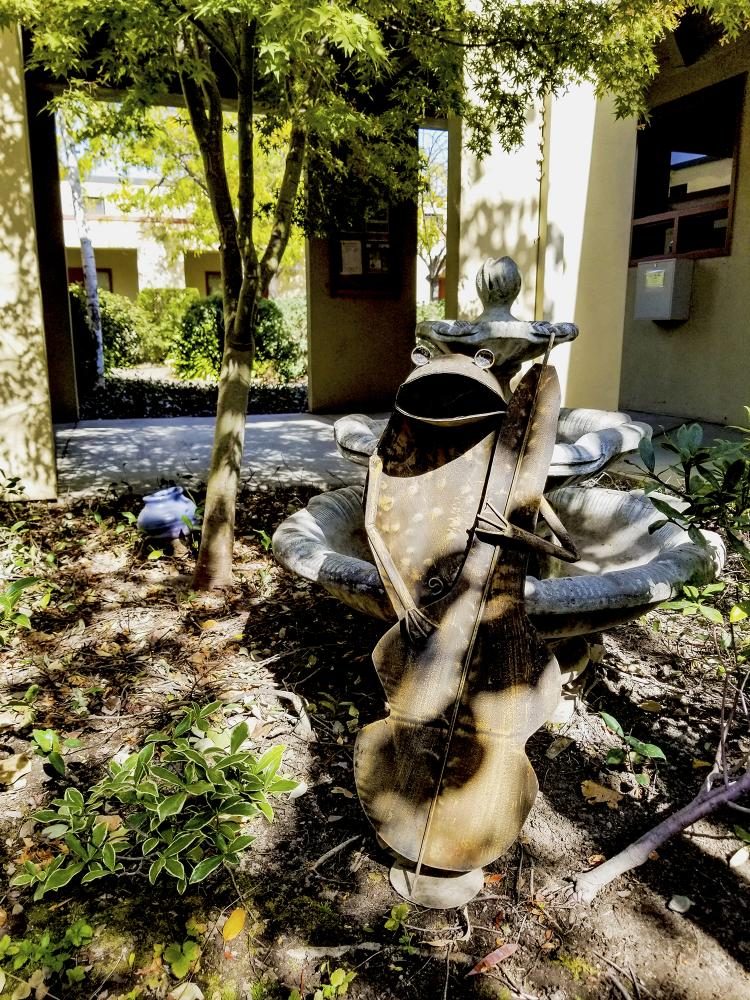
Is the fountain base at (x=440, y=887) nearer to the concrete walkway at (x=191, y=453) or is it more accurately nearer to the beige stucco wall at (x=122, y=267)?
the concrete walkway at (x=191, y=453)

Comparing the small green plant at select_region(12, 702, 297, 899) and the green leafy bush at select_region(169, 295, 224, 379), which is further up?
the green leafy bush at select_region(169, 295, 224, 379)

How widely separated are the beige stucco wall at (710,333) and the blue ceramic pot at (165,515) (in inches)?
239

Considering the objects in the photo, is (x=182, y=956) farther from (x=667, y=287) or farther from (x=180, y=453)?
(x=667, y=287)

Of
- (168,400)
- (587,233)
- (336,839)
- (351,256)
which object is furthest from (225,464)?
(168,400)

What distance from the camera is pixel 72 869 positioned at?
6.42 ft

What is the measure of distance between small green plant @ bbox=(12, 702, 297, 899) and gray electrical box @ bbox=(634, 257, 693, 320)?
7.75m

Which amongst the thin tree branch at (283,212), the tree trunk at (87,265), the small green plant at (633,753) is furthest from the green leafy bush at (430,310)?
the small green plant at (633,753)

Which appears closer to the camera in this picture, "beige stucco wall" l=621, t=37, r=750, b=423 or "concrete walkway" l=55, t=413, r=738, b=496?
"concrete walkway" l=55, t=413, r=738, b=496

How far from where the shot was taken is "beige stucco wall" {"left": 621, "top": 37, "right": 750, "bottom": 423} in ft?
25.4

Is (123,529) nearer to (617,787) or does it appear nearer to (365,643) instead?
(365,643)

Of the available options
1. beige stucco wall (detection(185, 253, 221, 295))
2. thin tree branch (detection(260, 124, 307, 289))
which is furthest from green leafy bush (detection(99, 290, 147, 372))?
thin tree branch (detection(260, 124, 307, 289))

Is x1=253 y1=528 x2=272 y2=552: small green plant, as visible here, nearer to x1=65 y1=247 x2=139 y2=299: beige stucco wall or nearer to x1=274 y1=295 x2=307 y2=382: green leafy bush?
x1=274 y1=295 x2=307 y2=382: green leafy bush

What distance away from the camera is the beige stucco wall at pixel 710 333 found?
7.73 metres

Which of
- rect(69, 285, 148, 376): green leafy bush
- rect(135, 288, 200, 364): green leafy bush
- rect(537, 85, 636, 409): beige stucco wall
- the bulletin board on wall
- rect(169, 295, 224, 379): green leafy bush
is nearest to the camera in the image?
rect(537, 85, 636, 409): beige stucco wall
